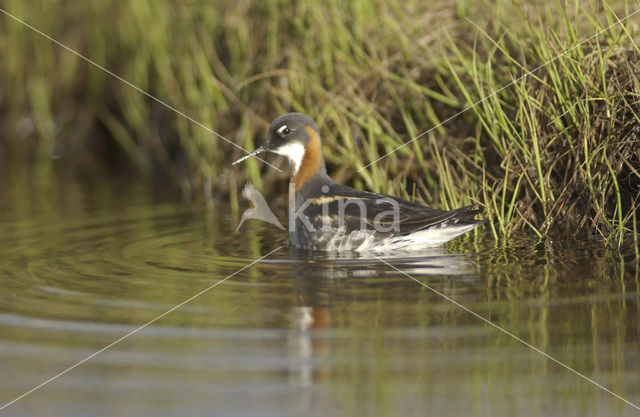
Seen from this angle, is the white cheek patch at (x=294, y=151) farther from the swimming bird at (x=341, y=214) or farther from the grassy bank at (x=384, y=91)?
the grassy bank at (x=384, y=91)

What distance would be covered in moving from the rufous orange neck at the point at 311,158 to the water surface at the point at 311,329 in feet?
1.48

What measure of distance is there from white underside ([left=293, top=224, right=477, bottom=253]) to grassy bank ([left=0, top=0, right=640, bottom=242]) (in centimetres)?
35

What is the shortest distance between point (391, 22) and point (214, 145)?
1936 mm

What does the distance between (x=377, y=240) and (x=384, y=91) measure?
1840 millimetres

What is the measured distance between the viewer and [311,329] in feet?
13.1

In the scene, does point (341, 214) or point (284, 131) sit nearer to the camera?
point (341, 214)

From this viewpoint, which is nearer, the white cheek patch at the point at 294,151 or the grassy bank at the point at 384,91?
the grassy bank at the point at 384,91

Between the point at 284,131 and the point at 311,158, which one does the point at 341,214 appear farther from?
the point at 284,131

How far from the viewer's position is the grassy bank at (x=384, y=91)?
5594 millimetres
